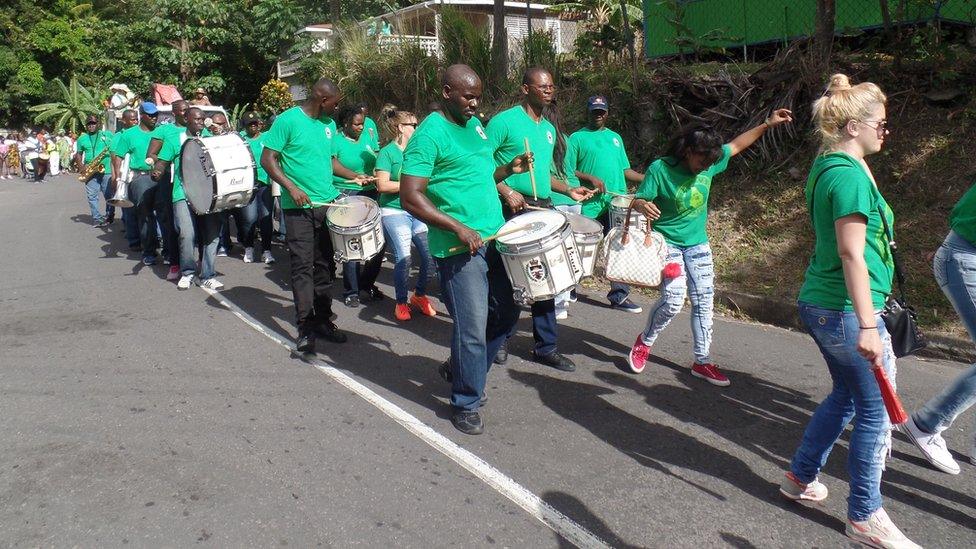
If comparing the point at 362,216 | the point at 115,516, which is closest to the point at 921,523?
the point at 115,516

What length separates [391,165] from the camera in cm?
745

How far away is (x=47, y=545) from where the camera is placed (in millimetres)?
3305

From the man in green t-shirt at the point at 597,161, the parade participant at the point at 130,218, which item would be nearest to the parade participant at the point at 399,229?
the man in green t-shirt at the point at 597,161

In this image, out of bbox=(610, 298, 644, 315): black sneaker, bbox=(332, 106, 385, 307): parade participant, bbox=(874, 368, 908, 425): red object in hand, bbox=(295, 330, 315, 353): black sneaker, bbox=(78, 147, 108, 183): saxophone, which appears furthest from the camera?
bbox=(78, 147, 108, 183): saxophone

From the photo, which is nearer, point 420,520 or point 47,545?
point 47,545

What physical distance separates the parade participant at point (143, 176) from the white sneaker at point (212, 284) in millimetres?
1870

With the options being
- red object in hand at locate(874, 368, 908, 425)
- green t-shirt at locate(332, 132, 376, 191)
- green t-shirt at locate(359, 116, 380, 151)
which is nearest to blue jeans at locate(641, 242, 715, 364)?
red object in hand at locate(874, 368, 908, 425)

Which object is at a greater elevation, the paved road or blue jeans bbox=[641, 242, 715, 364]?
blue jeans bbox=[641, 242, 715, 364]

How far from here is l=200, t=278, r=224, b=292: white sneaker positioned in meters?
8.45

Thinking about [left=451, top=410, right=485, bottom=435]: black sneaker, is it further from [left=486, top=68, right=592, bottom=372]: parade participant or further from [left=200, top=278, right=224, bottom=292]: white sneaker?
[left=200, top=278, right=224, bottom=292]: white sneaker

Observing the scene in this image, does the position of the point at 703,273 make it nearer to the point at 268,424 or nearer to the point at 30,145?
the point at 268,424

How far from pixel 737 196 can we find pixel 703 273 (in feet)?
14.9

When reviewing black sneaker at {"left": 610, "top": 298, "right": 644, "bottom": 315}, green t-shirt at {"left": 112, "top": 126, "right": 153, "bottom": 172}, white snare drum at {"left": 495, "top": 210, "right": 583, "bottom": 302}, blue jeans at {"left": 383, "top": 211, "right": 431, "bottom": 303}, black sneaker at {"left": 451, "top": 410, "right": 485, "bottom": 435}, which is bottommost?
black sneaker at {"left": 610, "top": 298, "right": 644, "bottom": 315}

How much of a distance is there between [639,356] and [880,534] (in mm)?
2562
